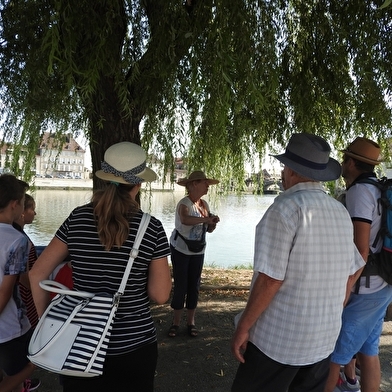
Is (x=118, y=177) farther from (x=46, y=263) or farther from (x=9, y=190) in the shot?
(x=9, y=190)

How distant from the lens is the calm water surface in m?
9.38

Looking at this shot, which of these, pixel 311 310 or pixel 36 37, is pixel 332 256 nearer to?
pixel 311 310

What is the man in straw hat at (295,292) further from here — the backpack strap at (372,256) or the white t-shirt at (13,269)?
the white t-shirt at (13,269)

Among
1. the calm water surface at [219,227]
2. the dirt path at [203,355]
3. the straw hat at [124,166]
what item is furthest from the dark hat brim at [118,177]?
the calm water surface at [219,227]

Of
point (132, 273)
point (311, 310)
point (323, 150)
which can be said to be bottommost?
point (311, 310)

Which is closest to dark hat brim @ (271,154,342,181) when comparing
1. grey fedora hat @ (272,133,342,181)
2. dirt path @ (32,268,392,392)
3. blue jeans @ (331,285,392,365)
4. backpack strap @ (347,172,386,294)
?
grey fedora hat @ (272,133,342,181)

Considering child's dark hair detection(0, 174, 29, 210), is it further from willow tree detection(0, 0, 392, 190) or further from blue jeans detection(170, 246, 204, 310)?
blue jeans detection(170, 246, 204, 310)

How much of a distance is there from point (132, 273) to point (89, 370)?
431 mm

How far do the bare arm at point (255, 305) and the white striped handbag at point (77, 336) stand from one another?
0.63 m

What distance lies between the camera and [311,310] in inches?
74.2

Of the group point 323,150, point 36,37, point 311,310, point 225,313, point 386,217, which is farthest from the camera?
point 225,313

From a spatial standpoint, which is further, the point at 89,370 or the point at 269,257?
the point at 269,257

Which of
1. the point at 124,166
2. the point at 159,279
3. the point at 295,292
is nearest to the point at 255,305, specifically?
the point at 295,292

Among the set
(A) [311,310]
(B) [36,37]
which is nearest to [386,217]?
(A) [311,310]
